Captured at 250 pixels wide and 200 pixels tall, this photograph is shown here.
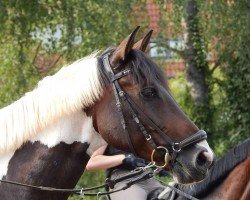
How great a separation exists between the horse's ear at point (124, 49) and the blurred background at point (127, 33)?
19.9 ft

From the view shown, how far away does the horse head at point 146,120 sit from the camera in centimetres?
452

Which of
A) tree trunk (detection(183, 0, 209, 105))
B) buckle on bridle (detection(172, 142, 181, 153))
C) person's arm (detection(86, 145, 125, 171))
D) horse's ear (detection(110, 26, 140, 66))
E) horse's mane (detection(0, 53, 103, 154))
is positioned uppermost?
horse's ear (detection(110, 26, 140, 66))

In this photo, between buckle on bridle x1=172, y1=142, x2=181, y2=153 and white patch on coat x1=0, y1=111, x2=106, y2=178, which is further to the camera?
white patch on coat x1=0, y1=111, x2=106, y2=178

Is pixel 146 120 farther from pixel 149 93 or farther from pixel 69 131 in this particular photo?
pixel 69 131

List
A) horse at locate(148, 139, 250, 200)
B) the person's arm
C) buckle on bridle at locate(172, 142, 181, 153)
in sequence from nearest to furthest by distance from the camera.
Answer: buckle on bridle at locate(172, 142, 181, 153)
the person's arm
horse at locate(148, 139, 250, 200)

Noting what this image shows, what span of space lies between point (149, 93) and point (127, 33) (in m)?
6.61

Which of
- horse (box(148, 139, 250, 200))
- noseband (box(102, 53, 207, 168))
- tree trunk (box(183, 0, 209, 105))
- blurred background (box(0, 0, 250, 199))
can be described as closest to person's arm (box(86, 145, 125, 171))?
horse (box(148, 139, 250, 200))

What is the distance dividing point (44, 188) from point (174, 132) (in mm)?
742

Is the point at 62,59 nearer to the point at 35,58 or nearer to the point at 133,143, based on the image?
the point at 35,58

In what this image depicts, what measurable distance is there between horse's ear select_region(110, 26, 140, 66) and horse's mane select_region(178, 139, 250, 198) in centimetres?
224

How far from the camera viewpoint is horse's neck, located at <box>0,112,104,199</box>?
15.1ft

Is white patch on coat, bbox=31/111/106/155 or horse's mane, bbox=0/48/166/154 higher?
horse's mane, bbox=0/48/166/154

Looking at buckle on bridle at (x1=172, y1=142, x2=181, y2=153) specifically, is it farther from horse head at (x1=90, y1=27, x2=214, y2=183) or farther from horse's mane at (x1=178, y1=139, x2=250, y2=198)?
horse's mane at (x1=178, y1=139, x2=250, y2=198)

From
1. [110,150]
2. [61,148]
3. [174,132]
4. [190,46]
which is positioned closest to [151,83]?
[174,132]
